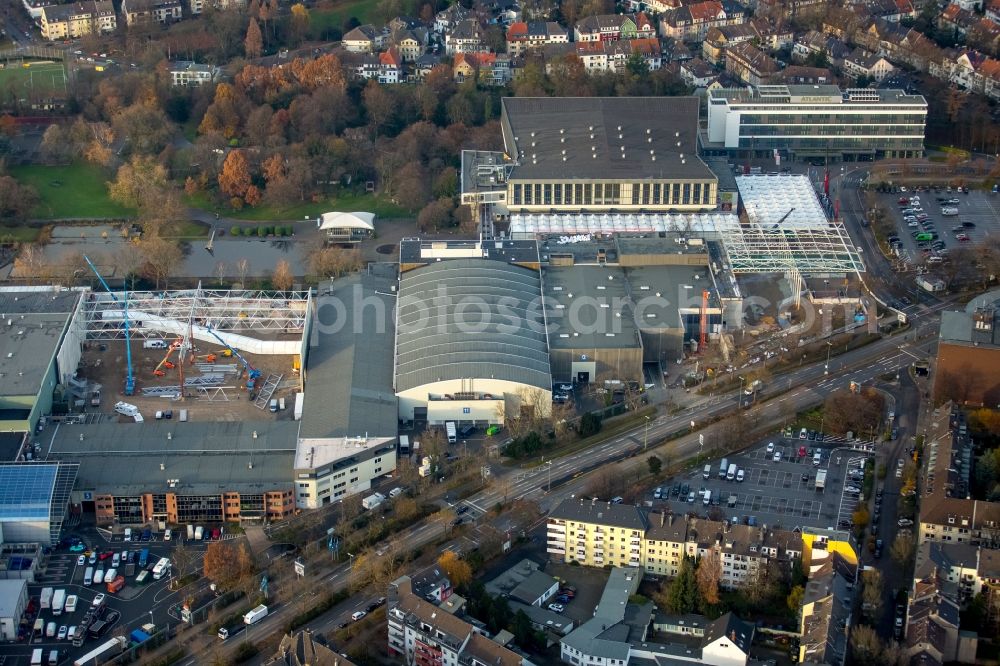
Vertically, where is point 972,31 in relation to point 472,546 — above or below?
above

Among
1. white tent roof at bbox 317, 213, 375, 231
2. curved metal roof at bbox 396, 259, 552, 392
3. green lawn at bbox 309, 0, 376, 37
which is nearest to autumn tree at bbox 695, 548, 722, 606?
curved metal roof at bbox 396, 259, 552, 392

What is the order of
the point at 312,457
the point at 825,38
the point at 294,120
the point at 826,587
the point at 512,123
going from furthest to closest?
the point at 825,38 < the point at 294,120 < the point at 512,123 < the point at 312,457 < the point at 826,587

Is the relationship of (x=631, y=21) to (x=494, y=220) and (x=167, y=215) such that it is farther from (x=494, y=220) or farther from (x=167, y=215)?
(x=167, y=215)

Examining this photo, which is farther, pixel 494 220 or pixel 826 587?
pixel 494 220

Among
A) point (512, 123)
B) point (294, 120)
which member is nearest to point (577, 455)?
point (512, 123)

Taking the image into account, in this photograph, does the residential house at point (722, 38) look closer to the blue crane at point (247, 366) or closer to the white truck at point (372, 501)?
the blue crane at point (247, 366)

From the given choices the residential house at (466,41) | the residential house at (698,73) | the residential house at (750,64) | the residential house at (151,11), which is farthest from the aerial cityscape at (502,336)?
the residential house at (698,73)

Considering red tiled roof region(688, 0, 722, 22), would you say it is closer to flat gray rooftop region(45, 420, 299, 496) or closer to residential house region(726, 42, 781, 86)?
residential house region(726, 42, 781, 86)
